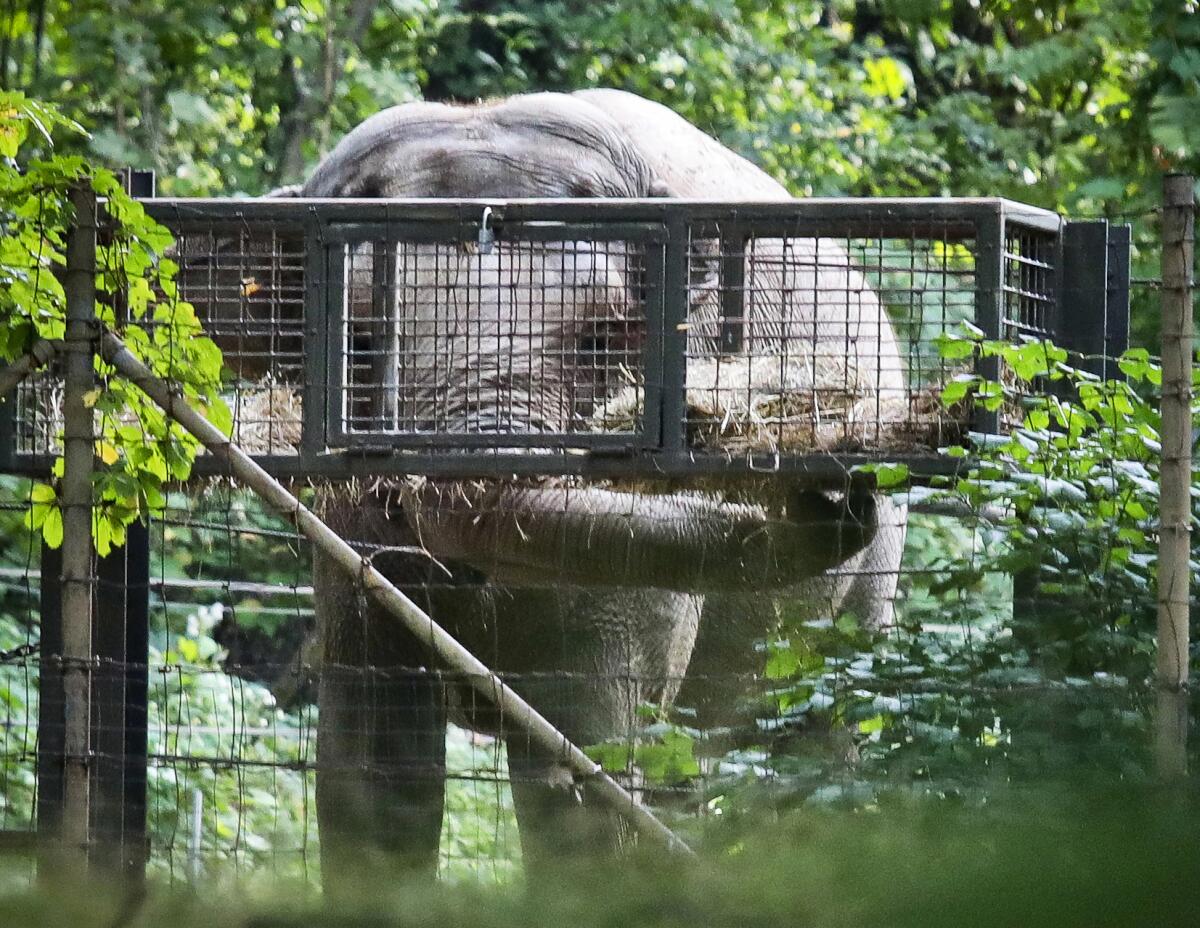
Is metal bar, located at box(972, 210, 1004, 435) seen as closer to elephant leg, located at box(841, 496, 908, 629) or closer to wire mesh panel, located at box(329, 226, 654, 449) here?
wire mesh panel, located at box(329, 226, 654, 449)

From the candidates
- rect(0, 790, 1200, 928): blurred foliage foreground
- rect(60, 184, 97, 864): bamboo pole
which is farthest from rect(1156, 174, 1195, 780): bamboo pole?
rect(0, 790, 1200, 928): blurred foliage foreground

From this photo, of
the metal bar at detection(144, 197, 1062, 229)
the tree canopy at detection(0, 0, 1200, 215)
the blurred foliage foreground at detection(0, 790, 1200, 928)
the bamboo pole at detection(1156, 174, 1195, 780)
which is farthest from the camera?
the tree canopy at detection(0, 0, 1200, 215)

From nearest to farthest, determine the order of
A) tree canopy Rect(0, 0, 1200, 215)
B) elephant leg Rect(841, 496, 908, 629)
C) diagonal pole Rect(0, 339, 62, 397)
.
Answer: diagonal pole Rect(0, 339, 62, 397) → elephant leg Rect(841, 496, 908, 629) → tree canopy Rect(0, 0, 1200, 215)

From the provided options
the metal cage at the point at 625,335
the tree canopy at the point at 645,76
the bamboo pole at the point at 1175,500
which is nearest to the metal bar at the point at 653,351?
the metal cage at the point at 625,335

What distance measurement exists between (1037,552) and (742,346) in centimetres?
146

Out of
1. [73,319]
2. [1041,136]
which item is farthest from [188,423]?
[1041,136]

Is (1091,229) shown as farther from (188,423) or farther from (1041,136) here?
(1041,136)

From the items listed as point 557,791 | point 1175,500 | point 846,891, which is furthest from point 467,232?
point 846,891

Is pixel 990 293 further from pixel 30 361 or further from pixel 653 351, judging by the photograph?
pixel 30 361

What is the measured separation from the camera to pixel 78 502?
374cm

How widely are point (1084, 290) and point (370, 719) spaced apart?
8.26ft

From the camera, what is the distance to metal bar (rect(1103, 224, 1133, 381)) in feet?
15.1

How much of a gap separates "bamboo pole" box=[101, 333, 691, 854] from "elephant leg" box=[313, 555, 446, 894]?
4.06 ft

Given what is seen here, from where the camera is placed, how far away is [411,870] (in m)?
0.84
